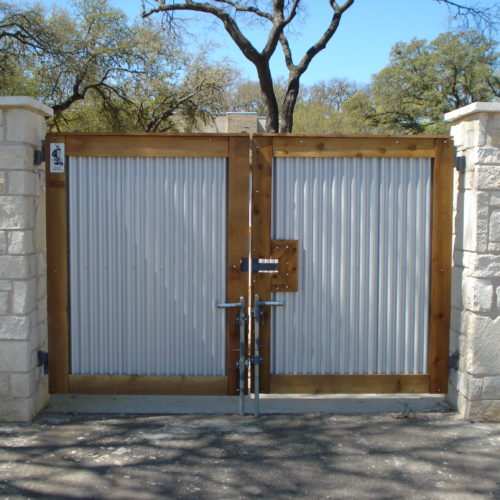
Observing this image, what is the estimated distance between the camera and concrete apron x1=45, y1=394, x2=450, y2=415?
5180 millimetres

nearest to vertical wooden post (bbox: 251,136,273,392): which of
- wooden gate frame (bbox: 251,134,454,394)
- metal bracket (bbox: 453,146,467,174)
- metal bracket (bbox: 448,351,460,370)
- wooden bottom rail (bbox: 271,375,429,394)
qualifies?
wooden gate frame (bbox: 251,134,454,394)

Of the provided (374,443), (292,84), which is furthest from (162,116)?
(374,443)

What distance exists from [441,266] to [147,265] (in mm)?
2535

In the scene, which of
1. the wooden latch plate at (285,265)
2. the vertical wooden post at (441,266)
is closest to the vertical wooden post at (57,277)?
the wooden latch plate at (285,265)

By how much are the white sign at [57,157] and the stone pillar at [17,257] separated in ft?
0.66

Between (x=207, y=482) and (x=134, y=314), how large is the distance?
1810mm

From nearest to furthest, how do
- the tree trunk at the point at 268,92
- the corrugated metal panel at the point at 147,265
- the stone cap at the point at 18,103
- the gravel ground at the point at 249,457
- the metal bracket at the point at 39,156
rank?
the gravel ground at the point at 249,457 < the stone cap at the point at 18,103 < the metal bracket at the point at 39,156 < the corrugated metal panel at the point at 147,265 < the tree trunk at the point at 268,92

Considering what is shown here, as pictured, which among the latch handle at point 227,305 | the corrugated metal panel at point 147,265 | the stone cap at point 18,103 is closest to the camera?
the stone cap at point 18,103

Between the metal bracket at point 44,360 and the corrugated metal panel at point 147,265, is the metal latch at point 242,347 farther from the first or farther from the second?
the metal bracket at point 44,360

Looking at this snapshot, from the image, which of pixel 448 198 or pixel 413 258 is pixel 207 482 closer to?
pixel 413 258

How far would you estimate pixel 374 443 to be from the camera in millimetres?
4520

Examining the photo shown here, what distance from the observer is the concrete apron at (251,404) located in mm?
5180

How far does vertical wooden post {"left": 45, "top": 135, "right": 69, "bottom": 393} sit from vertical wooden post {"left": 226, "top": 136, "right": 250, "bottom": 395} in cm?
141

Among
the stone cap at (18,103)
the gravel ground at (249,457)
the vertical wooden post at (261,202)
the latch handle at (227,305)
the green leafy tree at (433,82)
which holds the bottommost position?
the gravel ground at (249,457)
